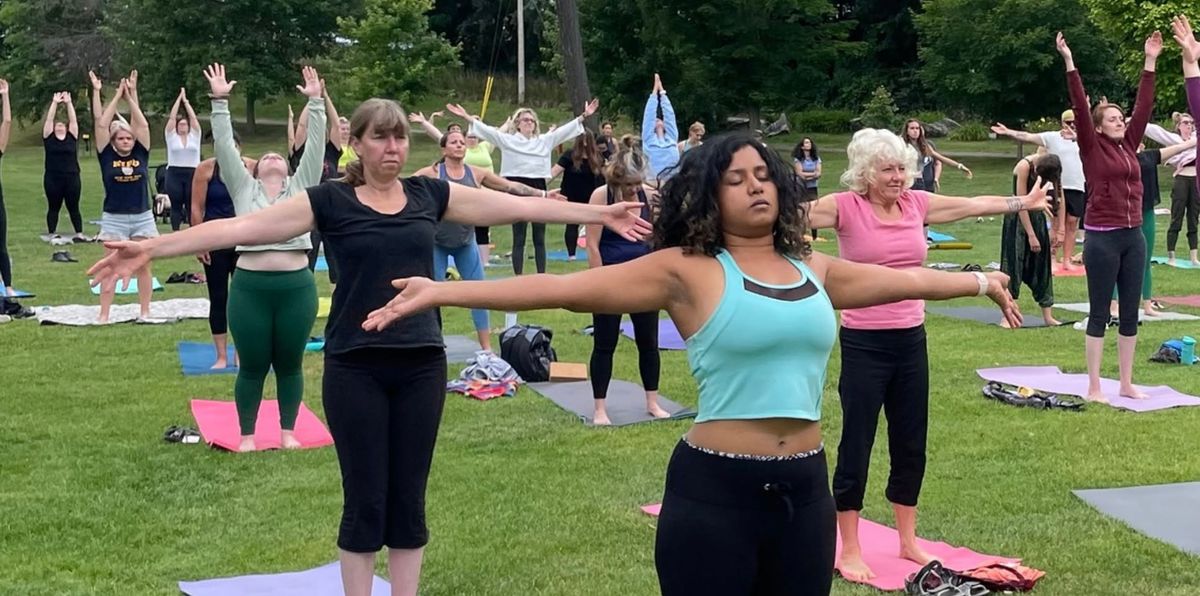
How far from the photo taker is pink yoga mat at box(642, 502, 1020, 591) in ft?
16.9

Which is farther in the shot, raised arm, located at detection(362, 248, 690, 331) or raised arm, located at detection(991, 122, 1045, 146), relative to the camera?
raised arm, located at detection(991, 122, 1045, 146)

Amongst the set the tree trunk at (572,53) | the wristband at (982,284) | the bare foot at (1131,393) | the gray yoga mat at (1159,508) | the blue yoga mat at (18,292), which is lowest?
the blue yoga mat at (18,292)

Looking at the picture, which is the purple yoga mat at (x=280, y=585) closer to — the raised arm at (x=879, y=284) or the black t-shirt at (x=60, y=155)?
the raised arm at (x=879, y=284)

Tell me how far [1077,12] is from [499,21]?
88.9 feet

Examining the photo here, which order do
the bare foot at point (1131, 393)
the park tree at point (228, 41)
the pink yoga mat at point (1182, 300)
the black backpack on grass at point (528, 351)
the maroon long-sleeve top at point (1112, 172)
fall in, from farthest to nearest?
the park tree at point (228, 41)
the pink yoga mat at point (1182, 300)
the black backpack on grass at point (528, 351)
the bare foot at point (1131, 393)
the maroon long-sleeve top at point (1112, 172)

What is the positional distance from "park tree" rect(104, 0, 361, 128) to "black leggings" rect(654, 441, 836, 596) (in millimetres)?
44959

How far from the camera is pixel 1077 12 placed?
3697 centimetres

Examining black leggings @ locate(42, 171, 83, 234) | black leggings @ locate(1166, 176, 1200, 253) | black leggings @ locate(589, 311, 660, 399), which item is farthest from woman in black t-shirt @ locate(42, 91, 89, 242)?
black leggings @ locate(1166, 176, 1200, 253)

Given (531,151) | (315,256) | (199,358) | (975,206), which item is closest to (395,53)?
(531,151)

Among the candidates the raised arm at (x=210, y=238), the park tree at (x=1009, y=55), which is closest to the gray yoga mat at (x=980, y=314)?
the raised arm at (x=210, y=238)

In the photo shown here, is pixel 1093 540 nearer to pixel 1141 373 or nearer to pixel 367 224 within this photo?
pixel 367 224

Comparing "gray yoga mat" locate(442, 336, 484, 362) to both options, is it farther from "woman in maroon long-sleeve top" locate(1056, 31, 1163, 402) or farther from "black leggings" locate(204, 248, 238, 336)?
"woman in maroon long-sleeve top" locate(1056, 31, 1163, 402)

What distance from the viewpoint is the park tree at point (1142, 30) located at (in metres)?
28.8

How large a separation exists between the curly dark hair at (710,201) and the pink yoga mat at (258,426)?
4.45 metres
